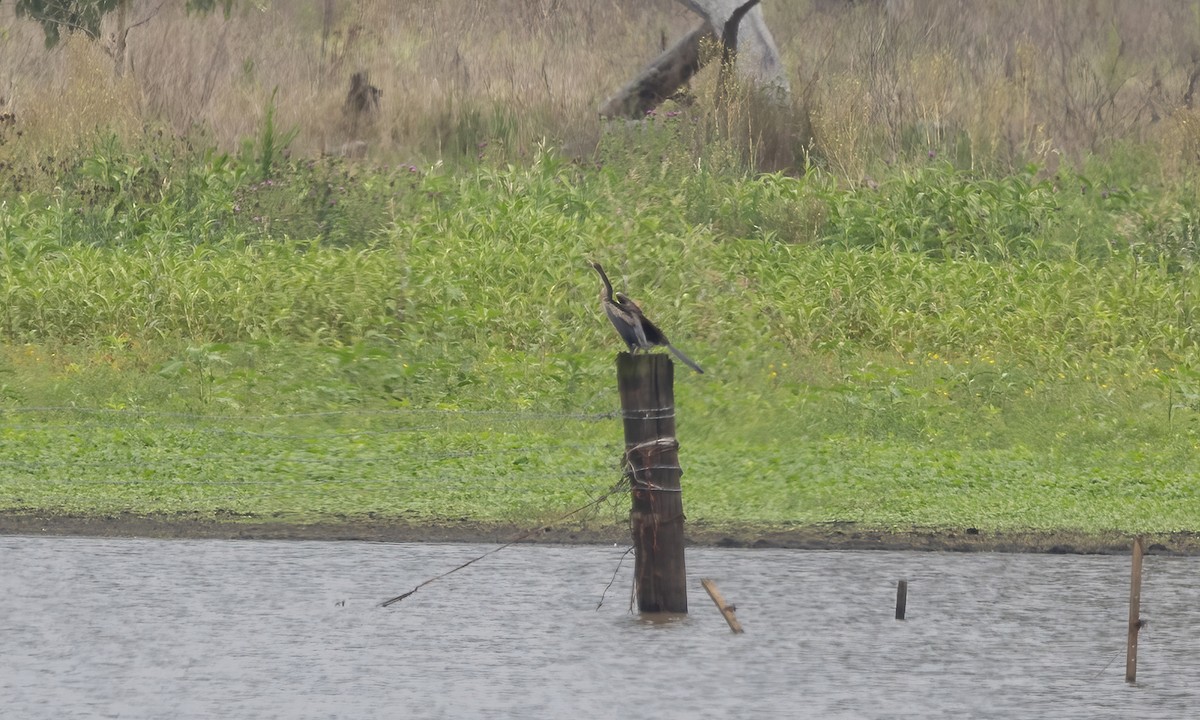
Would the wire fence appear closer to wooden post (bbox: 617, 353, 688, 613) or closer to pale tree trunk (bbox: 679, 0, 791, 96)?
wooden post (bbox: 617, 353, 688, 613)

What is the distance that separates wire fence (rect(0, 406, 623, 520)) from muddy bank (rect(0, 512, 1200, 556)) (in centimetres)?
19

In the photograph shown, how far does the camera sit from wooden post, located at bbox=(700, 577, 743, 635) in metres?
8.34

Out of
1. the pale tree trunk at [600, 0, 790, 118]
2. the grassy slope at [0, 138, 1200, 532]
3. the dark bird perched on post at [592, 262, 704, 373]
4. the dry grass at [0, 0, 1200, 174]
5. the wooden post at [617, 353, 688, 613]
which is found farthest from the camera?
the pale tree trunk at [600, 0, 790, 118]

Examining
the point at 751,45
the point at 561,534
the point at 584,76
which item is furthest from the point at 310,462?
the point at 584,76

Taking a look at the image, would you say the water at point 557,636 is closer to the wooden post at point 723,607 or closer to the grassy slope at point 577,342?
the wooden post at point 723,607

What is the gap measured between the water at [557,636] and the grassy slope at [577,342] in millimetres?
738

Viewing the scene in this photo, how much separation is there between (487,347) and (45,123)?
6.02 metres

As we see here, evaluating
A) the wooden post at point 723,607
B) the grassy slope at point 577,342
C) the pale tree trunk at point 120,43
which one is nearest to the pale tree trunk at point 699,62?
the grassy slope at point 577,342

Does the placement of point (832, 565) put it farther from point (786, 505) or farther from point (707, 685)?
point (707, 685)

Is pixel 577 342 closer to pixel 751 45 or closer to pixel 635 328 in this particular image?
pixel 635 328

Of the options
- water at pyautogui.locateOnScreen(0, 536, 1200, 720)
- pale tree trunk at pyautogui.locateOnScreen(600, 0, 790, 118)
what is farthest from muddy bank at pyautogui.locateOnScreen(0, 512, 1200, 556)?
pale tree trunk at pyautogui.locateOnScreen(600, 0, 790, 118)

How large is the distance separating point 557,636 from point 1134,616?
2.51 metres

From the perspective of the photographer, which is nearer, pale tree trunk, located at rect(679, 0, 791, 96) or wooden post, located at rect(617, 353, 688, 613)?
wooden post, located at rect(617, 353, 688, 613)

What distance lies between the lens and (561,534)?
10.5 m
